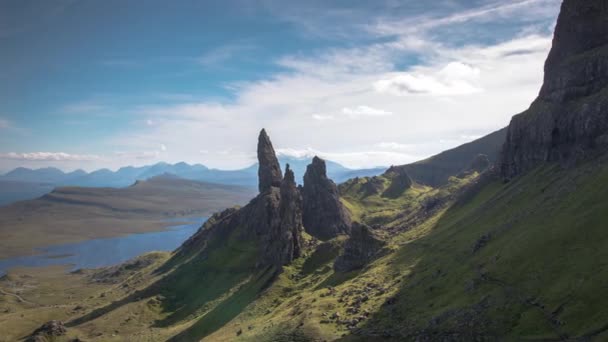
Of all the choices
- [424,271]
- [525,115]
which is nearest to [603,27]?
[525,115]

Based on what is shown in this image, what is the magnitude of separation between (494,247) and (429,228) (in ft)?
219

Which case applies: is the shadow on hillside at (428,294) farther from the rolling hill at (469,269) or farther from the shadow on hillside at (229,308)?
the shadow on hillside at (229,308)

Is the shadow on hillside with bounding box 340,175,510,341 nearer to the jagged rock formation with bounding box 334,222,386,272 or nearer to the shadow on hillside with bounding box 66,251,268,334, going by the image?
the jagged rock formation with bounding box 334,222,386,272

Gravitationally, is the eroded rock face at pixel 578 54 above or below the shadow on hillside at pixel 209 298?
above

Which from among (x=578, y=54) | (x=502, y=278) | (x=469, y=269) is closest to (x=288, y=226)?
(x=469, y=269)

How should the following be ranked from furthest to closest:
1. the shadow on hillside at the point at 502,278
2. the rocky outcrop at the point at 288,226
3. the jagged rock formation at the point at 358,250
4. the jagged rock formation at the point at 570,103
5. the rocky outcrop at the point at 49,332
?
the rocky outcrop at the point at 288,226 → the rocky outcrop at the point at 49,332 → the jagged rock formation at the point at 358,250 → the jagged rock formation at the point at 570,103 → the shadow on hillside at the point at 502,278

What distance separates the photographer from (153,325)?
16838 cm

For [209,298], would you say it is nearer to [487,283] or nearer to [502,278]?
[487,283]

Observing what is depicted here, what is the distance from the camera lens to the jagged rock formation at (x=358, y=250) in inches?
5507

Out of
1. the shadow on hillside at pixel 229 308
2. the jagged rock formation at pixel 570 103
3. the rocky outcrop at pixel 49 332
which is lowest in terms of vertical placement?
the rocky outcrop at pixel 49 332

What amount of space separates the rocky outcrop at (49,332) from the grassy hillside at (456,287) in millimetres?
4771

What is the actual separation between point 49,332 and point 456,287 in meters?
159

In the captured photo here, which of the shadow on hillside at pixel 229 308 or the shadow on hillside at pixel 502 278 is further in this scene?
the shadow on hillside at pixel 229 308

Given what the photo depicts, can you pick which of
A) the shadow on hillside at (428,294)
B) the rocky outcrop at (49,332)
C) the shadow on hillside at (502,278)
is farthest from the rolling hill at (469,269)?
the rocky outcrop at (49,332)
